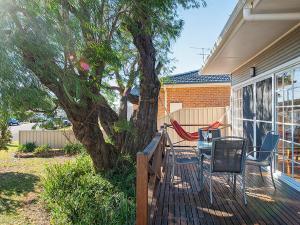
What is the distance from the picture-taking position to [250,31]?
4.77m

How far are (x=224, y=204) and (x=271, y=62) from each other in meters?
3.24

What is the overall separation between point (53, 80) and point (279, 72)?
4.07 meters

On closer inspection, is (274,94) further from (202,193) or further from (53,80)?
(53,80)

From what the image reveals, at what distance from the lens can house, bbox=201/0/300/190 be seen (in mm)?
3949

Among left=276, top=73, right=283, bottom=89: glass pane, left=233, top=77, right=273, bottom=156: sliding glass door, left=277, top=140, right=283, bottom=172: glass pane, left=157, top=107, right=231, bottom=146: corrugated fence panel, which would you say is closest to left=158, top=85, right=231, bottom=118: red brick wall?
left=157, top=107, right=231, bottom=146: corrugated fence panel

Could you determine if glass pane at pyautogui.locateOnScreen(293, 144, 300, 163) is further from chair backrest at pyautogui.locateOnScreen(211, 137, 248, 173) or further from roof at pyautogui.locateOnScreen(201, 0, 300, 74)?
roof at pyautogui.locateOnScreen(201, 0, 300, 74)

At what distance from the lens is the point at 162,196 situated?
14.9 ft

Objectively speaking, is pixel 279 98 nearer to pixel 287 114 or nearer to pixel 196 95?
pixel 287 114

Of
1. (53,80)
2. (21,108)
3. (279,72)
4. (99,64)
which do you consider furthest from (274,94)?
(21,108)

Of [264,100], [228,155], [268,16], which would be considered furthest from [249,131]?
[268,16]

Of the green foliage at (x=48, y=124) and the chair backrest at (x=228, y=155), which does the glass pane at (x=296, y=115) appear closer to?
the chair backrest at (x=228, y=155)

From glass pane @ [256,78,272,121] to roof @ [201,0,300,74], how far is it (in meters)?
0.70

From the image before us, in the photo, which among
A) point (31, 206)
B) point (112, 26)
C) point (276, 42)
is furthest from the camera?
point (31, 206)

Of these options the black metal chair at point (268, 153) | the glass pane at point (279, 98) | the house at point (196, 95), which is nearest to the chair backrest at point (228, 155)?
the black metal chair at point (268, 153)
